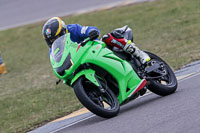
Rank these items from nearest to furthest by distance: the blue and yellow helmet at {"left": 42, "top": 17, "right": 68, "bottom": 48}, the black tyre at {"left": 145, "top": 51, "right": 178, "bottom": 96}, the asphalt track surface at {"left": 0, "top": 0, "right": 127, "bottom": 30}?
the blue and yellow helmet at {"left": 42, "top": 17, "right": 68, "bottom": 48} < the black tyre at {"left": 145, "top": 51, "right": 178, "bottom": 96} < the asphalt track surface at {"left": 0, "top": 0, "right": 127, "bottom": 30}

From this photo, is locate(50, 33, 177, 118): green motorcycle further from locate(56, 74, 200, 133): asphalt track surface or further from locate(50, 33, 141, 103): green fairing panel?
locate(56, 74, 200, 133): asphalt track surface

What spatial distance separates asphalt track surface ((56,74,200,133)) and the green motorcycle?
0.67ft

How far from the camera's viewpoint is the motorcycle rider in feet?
22.1

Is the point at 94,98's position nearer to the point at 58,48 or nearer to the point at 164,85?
the point at 58,48

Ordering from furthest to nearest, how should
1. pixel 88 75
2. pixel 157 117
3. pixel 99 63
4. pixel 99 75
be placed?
pixel 99 75 < pixel 99 63 < pixel 88 75 < pixel 157 117

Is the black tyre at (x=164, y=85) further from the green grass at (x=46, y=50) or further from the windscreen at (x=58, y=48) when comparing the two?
the green grass at (x=46, y=50)

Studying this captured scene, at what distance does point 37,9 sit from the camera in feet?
Answer: 67.1

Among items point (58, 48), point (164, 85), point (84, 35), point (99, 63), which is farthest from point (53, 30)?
point (164, 85)

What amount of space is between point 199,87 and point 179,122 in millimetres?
1881

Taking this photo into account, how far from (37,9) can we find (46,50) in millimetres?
4875

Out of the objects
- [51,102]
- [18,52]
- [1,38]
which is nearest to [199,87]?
[51,102]

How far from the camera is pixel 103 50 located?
6.55m

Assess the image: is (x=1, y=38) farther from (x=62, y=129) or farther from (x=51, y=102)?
(x=62, y=129)

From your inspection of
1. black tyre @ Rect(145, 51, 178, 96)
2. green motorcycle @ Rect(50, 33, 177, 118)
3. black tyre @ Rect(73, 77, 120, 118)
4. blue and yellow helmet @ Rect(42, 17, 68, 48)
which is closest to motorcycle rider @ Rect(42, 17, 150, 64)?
blue and yellow helmet @ Rect(42, 17, 68, 48)
